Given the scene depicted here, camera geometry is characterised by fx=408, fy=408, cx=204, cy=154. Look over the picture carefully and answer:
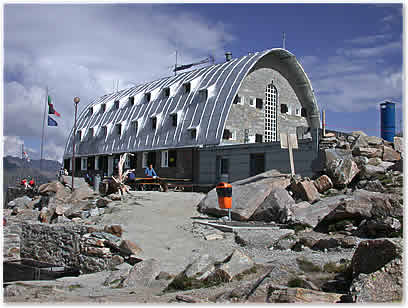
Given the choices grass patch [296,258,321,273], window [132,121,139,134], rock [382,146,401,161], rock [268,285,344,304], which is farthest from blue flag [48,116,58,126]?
rock [268,285,344,304]

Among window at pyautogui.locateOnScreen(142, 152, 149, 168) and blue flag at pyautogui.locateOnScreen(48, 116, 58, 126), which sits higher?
blue flag at pyautogui.locateOnScreen(48, 116, 58, 126)

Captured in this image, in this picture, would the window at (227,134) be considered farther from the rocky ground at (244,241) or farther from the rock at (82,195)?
the rock at (82,195)

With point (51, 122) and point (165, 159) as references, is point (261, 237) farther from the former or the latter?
point (51, 122)

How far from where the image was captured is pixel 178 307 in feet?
21.0

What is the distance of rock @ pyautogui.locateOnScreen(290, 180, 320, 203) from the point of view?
17.9 metres

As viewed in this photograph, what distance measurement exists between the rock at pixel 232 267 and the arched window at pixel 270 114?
77.7ft

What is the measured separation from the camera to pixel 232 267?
9.15 meters

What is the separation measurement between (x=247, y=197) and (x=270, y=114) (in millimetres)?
16672

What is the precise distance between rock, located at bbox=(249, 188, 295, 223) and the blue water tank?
1648cm

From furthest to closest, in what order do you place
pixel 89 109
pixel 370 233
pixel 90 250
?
pixel 89 109, pixel 90 250, pixel 370 233

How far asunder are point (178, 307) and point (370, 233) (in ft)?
27.9

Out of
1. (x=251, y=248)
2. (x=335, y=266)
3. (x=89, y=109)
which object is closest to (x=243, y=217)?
(x=251, y=248)

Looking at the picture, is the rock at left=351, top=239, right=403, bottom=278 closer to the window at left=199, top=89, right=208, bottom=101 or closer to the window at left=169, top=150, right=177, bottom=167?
the window at left=199, top=89, right=208, bottom=101

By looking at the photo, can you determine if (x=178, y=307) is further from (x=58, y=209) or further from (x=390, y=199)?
(x=58, y=209)
